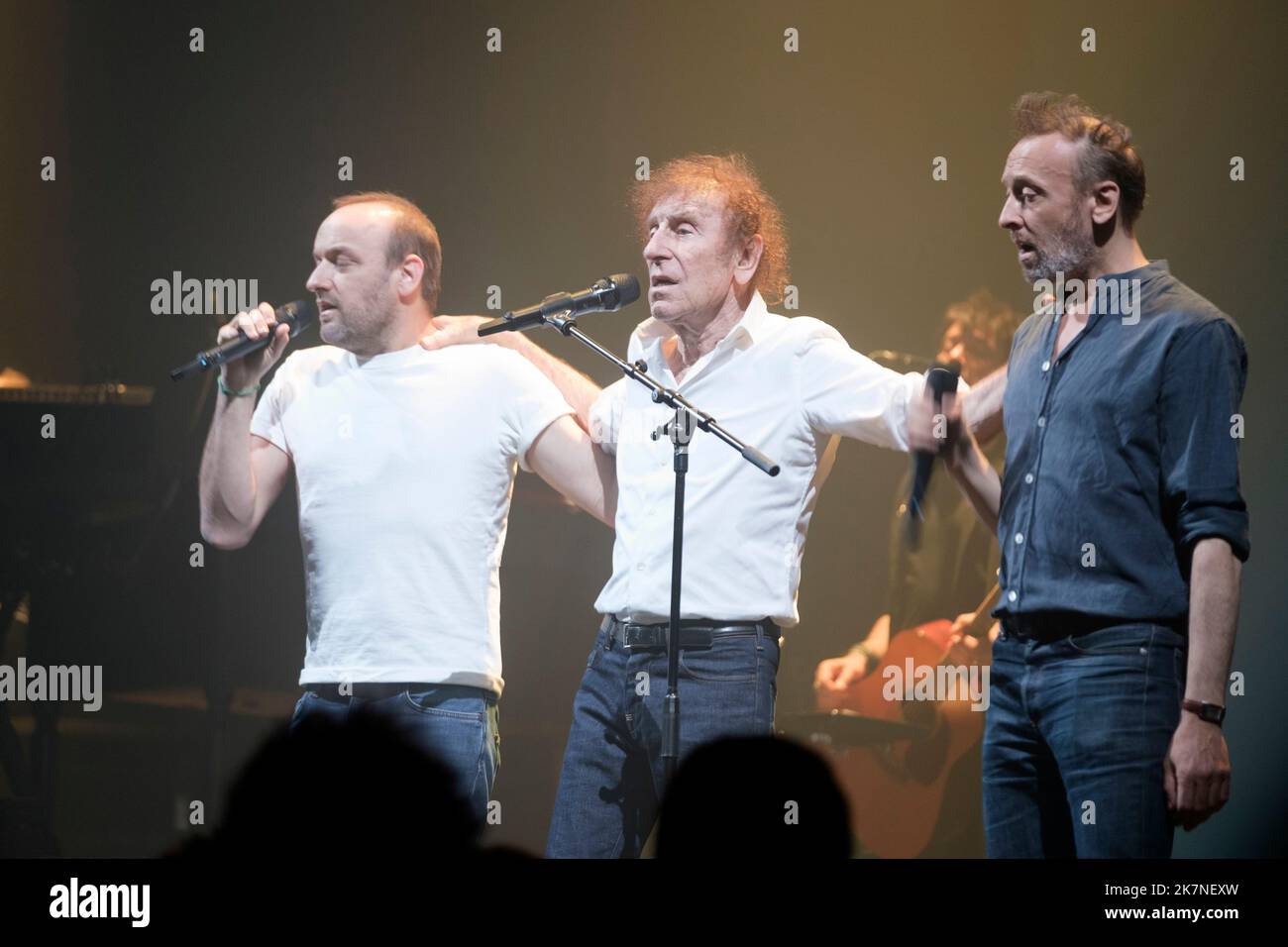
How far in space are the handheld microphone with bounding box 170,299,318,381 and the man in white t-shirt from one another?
0.10 ft

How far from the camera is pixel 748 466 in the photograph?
3182 mm

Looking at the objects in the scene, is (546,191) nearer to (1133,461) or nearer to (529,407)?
(529,407)

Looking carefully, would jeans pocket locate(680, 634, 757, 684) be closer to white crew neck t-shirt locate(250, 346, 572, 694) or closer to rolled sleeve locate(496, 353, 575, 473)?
white crew neck t-shirt locate(250, 346, 572, 694)

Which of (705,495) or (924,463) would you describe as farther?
(924,463)

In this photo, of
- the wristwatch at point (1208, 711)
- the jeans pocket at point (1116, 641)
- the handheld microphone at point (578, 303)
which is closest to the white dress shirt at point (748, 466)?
the handheld microphone at point (578, 303)

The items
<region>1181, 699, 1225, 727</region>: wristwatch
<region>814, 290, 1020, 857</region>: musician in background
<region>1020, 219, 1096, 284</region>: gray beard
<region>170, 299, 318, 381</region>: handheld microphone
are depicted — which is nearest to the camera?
<region>1181, 699, 1225, 727</region>: wristwatch

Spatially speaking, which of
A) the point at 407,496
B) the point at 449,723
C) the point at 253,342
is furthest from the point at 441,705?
the point at 253,342

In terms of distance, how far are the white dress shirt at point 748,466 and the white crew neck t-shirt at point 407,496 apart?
341 mm

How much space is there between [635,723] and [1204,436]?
1.32 meters

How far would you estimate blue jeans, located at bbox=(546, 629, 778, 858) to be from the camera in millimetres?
3000

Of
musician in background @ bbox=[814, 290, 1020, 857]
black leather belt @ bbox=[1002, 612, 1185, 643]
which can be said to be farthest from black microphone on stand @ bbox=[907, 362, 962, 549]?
black leather belt @ bbox=[1002, 612, 1185, 643]

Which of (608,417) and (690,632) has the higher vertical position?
(608,417)

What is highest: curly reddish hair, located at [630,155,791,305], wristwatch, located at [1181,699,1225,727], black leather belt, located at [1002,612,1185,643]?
curly reddish hair, located at [630,155,791,305]
